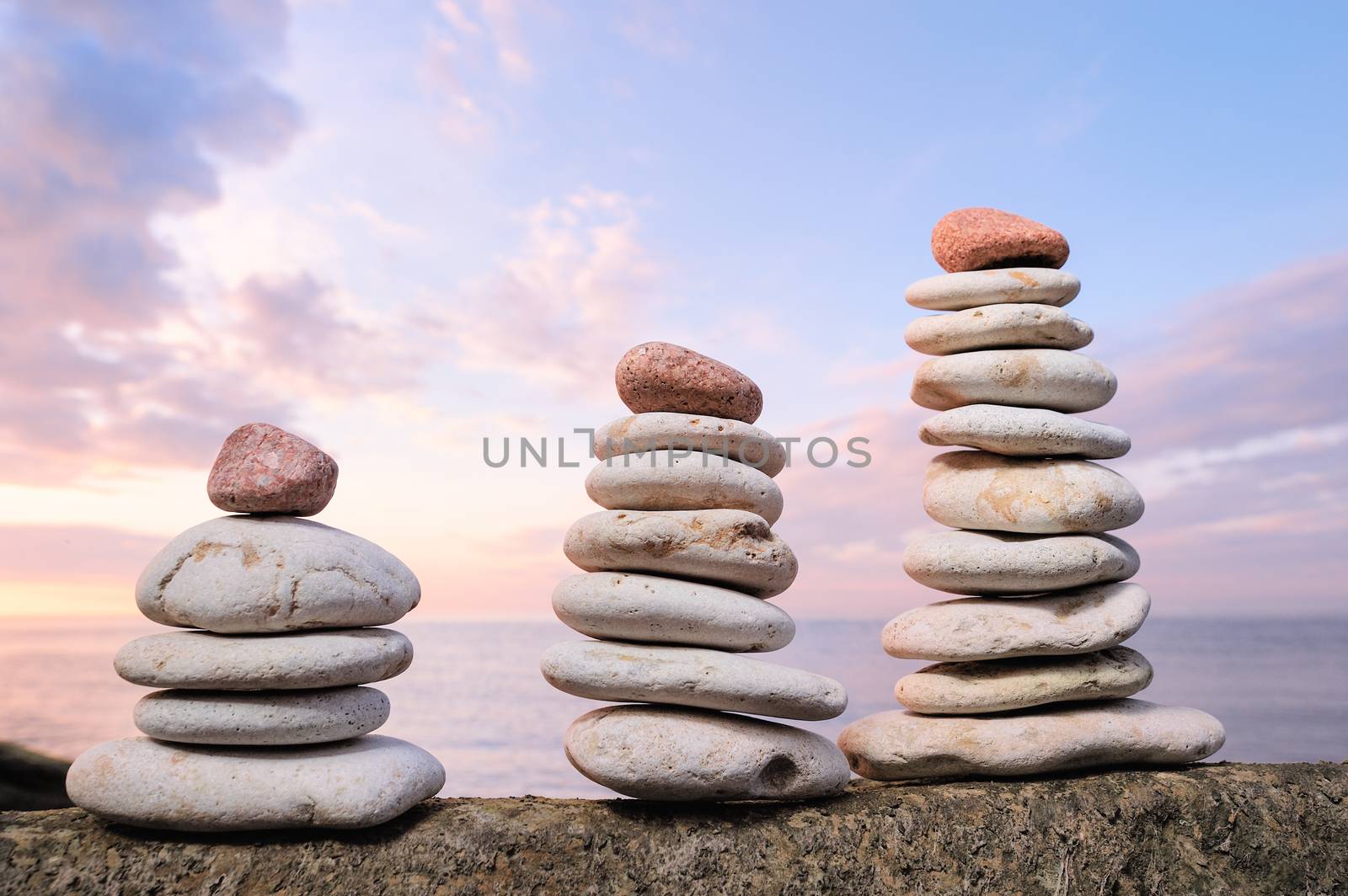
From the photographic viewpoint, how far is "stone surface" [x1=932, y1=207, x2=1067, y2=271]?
17.2 ft

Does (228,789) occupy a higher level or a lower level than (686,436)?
lower

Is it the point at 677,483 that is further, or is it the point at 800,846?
the point at 677,483

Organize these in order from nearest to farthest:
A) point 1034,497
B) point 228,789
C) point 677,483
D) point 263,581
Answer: point 228,789
point 263,581
point 677,483
point 1034,497

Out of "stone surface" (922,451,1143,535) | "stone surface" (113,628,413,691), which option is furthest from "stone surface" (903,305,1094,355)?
"stone surface" (113,628,413,691)

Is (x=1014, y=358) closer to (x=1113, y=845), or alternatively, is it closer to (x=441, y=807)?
(x=1113, y=845)

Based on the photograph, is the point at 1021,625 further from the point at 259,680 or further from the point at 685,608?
the point at 259,680

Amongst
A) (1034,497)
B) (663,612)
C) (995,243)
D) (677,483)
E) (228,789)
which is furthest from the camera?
(995,243)

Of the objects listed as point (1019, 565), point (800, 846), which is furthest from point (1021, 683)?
point (800, 846)

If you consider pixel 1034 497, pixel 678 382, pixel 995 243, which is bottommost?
pixel 1034 497

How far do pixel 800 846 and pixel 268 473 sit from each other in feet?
8.52

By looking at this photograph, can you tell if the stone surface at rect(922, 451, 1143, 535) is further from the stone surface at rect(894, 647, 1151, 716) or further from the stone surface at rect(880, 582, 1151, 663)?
the stone surface at rect(894, 647, 1151, 716)

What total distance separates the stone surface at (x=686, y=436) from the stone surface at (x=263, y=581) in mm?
1148

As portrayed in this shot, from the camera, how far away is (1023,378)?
195 inches

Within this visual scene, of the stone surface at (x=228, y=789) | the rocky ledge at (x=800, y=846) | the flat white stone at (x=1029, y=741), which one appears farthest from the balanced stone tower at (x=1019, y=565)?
the stone surface at (x=228, y=789)
